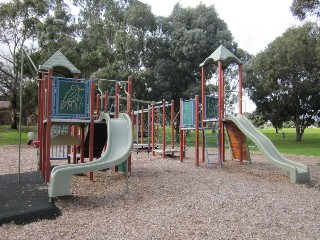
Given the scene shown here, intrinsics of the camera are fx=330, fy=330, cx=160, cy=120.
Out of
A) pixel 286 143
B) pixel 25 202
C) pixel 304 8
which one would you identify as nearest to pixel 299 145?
A: pixel 286 143

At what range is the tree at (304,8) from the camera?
1528cm

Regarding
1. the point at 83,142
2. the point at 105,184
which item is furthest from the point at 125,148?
the point at 83,142

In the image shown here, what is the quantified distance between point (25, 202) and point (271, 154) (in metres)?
6.42

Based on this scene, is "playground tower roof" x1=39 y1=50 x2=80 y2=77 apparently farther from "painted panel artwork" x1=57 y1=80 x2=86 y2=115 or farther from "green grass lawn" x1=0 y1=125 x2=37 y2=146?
"green grass lawn" x1=0 y1=125 x2=37 y2=146

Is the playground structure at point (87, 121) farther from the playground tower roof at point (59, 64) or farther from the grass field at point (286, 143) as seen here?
the grass field at point (286, 143)

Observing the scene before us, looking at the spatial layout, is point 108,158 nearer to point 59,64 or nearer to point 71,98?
point 71,98

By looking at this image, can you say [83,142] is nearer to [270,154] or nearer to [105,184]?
[105,184]

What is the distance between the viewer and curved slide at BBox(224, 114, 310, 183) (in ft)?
26.7

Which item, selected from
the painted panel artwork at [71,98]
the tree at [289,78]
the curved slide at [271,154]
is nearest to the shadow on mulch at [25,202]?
the painted panel artwork at [71,98]

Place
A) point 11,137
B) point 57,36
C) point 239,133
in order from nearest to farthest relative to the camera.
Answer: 1. point 239,133
2. point 57,36
3. point 11,137

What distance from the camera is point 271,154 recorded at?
908 cm

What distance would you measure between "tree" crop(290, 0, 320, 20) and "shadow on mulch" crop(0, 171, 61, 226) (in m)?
14.0

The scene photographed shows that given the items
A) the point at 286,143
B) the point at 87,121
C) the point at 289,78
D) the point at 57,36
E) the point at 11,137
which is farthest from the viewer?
the point at 11,137

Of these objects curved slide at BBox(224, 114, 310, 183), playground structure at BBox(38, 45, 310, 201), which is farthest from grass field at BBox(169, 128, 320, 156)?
playground structure at BBox(38, 45, 310, 201)
